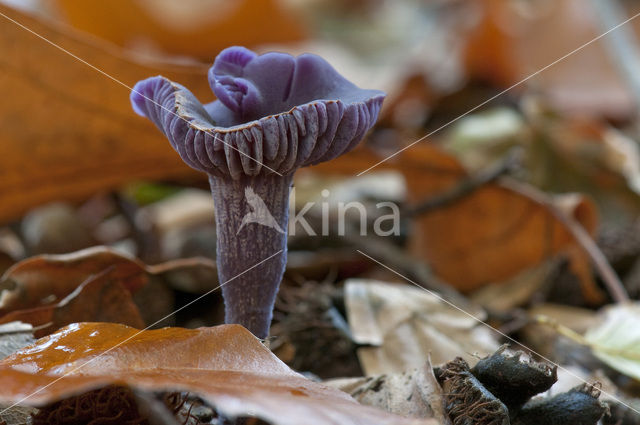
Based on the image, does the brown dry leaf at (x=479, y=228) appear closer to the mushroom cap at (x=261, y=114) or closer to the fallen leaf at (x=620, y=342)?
the fallen leaf at (x=620, y=342)

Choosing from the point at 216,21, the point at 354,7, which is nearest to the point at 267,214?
the point at 216,21

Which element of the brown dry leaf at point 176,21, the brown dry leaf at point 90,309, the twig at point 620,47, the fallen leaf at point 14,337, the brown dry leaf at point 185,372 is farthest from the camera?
the brown dry leaf at point 176,21

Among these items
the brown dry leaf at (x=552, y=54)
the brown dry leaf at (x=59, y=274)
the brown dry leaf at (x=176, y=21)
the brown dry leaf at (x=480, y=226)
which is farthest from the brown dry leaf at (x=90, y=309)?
the brown dry leaf at (x=176, y=21)

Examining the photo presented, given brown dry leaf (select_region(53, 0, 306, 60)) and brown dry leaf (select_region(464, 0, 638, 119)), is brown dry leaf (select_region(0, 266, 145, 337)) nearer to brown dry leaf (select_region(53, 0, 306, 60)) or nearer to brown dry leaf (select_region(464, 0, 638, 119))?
brown dry leaf (select_region(464, 0, 638, 119))

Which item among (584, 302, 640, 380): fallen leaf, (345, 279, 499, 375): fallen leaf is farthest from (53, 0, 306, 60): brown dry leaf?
(584, 302, 640, 380): fallen leaf

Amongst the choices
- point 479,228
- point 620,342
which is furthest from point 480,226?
point 620,342

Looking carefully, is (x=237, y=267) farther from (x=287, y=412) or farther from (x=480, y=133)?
(x=480, y=133)
